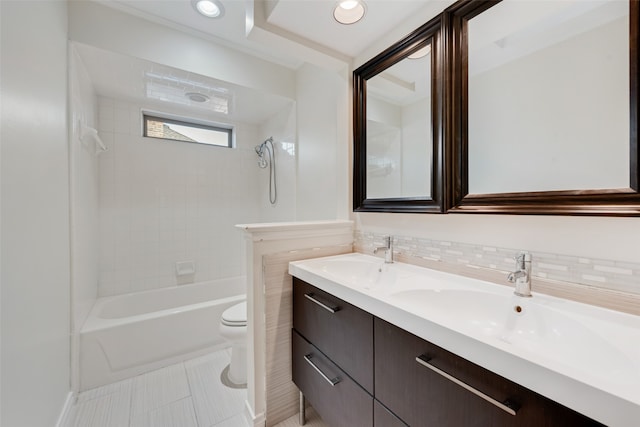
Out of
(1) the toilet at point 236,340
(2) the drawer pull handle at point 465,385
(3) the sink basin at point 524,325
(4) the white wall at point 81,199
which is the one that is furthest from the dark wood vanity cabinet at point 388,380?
(4) the white wall at point 81,199

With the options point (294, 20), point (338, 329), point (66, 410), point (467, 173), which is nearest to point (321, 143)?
point (294, 20)

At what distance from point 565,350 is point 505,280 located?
1.01 feet

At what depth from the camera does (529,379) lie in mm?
512

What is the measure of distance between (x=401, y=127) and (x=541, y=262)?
0.90 metres

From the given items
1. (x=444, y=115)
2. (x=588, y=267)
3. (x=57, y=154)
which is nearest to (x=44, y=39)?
(x=57, y=154)

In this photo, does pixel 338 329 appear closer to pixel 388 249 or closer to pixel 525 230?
pixel 388 249

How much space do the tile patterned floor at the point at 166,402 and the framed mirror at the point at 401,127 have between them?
1.49m

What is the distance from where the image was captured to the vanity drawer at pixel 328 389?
953 millimetres

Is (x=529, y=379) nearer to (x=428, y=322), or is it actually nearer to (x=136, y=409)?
(x=428, y=322)

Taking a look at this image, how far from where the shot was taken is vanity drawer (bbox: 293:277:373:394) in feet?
3.03

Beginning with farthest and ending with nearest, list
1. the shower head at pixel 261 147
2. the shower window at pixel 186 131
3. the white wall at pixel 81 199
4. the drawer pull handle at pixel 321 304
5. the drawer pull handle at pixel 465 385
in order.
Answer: the shower head at pixel 261 147, the shower window at pixel 186 131, the white wall at pixel 81 199, the drawer pull handle at pixel 321 304, the drawer pull handle at pixel 465 385

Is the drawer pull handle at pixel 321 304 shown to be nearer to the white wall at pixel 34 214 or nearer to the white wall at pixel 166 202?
the white wall at pixel 34 214

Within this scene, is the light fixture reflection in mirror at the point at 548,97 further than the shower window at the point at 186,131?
No

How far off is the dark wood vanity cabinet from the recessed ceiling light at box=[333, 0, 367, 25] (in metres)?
1.39
